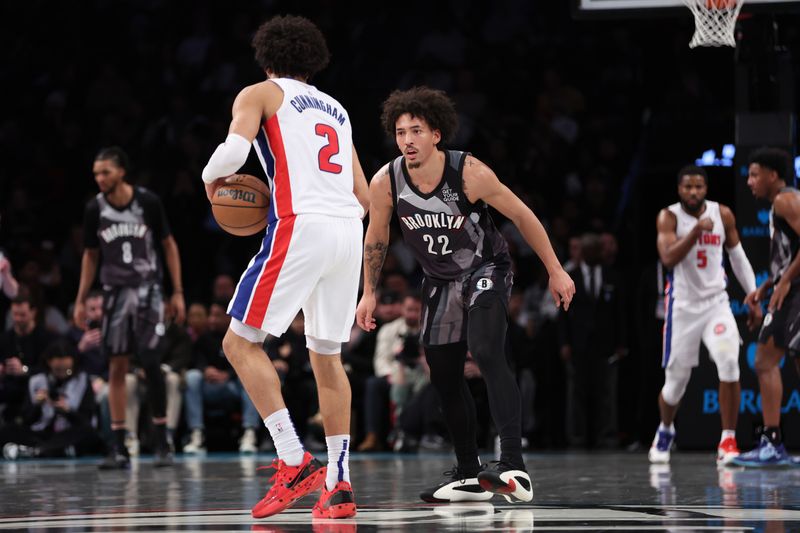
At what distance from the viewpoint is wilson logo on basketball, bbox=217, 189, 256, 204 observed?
18.1 feet

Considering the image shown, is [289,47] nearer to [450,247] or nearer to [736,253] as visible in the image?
[450,247]

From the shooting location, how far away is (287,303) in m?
5.43

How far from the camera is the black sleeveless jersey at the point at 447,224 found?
6191 millimetres

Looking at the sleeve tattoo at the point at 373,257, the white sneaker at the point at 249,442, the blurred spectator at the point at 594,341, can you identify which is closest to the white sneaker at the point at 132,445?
the white sneaker at the point at 249,442

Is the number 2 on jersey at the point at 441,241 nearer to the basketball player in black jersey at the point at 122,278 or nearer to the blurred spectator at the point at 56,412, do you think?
the basketball player in black jersey at the point at 122,278

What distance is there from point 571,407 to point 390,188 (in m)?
7.36

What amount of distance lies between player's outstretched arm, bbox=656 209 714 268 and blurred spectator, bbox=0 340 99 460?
18.9 ft

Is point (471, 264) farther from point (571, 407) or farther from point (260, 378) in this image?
point (571, 407)

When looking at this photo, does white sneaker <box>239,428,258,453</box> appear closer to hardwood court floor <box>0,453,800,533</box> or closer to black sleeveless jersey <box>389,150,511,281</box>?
hardwood court floor <box>0,453,800,533</box>

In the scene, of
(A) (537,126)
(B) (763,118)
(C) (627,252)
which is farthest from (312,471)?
(A) (537,126)

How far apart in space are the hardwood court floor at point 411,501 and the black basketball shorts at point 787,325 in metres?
0.88

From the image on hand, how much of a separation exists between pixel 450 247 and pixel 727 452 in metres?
4.03

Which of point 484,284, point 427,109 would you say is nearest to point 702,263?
point 484,284

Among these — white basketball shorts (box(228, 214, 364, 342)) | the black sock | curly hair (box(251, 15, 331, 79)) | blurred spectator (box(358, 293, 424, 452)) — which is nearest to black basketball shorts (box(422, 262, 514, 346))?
white basketball shorts (box(228, 214, 364, 342))
